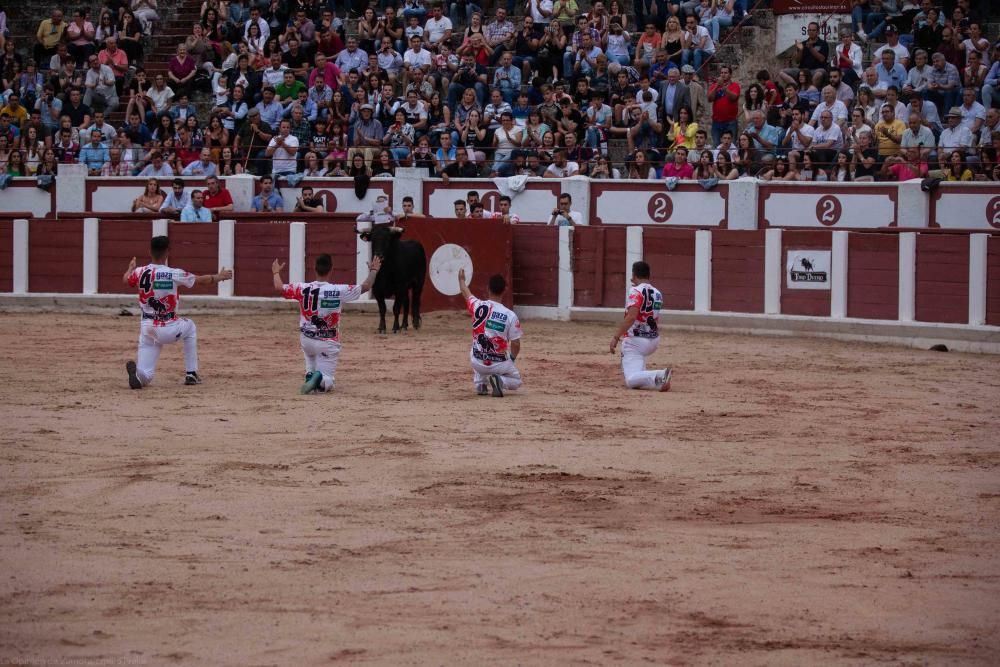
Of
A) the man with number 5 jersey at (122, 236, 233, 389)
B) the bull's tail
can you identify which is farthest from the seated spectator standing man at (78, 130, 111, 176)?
the man with number 5 jersey at (122, 236, 233, 389)

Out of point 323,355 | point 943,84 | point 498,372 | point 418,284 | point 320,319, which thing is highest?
point 943,84

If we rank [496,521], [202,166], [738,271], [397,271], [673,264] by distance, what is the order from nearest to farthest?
[496,521]
[397,271]
[738,271]
[673,264]
[202,166]

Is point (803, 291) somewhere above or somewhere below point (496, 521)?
above

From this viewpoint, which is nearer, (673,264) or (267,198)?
(673,264)

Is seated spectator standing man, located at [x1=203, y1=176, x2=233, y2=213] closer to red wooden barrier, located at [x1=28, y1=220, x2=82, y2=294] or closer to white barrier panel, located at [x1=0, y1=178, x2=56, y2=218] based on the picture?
red wooden barrier, located at [x1=28, y1=220, x2=82, y2=294]

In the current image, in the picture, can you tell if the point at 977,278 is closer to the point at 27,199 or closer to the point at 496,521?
the point at 496,521

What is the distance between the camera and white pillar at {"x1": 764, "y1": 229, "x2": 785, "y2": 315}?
57.9 ft

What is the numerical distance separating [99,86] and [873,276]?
13283 millimetres

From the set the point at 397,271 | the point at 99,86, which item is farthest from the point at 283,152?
the point at 397,271

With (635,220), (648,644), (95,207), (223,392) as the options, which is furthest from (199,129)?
(648,644)

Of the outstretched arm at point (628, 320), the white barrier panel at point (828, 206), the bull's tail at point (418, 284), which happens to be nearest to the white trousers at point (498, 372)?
the outstretched arm at point (628, 320)

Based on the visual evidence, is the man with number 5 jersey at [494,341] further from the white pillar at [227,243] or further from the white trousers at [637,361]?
the white pillar at [227,243]

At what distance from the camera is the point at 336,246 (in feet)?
65.8

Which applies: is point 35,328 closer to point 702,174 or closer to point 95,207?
point 95,207
